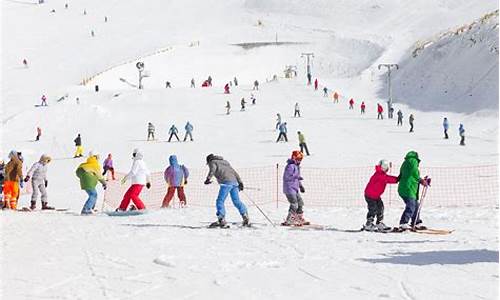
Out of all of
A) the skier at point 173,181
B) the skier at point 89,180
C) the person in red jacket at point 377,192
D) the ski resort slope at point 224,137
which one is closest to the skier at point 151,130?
the ski resort slope at point 224,137

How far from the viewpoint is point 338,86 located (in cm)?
6016

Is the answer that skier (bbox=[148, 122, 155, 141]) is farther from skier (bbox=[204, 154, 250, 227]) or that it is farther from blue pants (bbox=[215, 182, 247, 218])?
blue pants (bbox=[215, 182, 247, 218])

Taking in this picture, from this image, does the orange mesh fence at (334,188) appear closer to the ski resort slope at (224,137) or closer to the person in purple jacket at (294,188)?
the ski resort slope at (224,137)

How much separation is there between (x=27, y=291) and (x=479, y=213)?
9309mm

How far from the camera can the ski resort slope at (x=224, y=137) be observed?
8.25 metres

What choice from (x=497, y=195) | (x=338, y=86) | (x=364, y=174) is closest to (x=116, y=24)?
(x=338, y=86)

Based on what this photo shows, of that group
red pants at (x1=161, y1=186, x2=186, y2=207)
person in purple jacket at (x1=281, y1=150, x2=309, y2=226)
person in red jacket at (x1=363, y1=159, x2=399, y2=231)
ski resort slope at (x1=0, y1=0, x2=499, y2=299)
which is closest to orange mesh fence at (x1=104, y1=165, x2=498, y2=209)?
red pants at (x1=161, y1=186, x2=186, y2=207)

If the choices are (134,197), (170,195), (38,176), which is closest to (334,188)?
(170,195)

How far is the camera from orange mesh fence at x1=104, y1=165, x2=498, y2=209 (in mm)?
18203

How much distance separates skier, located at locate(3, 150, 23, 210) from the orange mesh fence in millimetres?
3011

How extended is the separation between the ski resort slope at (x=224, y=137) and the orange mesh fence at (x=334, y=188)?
1523 mm

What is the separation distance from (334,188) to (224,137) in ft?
51.6

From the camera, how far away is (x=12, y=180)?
16.5m

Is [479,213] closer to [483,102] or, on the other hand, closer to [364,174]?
[364,174]
